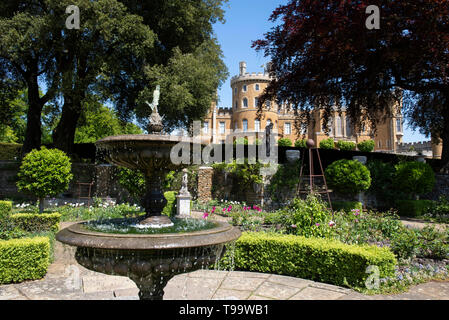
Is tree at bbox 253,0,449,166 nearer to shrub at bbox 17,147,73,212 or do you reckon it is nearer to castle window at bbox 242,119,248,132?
shrub at bbox 17,147,73,212

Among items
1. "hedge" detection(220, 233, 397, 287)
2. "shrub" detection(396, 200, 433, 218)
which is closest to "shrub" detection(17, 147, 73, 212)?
"hedge" detection(220, 233, 397, 287)

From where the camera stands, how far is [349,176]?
12.6 meters

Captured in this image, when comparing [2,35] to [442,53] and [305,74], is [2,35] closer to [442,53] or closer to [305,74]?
Answer: [305,74]

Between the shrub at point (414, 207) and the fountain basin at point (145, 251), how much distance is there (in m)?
12.9

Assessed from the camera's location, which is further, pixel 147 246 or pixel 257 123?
pixel 257 123

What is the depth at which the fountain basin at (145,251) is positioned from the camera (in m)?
2.54

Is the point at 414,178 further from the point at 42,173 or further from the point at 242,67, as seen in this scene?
the point at 242,67

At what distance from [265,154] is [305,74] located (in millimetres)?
4436

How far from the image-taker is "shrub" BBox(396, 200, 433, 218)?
1291 cm

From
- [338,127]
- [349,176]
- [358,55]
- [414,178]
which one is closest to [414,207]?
[414,178]

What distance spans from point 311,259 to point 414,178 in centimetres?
1101

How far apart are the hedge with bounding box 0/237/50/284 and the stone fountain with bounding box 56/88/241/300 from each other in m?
2.70

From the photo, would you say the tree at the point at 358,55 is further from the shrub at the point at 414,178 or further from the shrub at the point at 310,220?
the shrub at the point at 310,220
